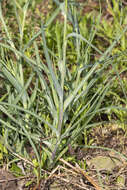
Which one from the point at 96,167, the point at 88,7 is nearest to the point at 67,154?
the point at 96,167

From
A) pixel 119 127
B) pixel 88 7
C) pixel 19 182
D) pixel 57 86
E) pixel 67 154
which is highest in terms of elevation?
pixel 88 7

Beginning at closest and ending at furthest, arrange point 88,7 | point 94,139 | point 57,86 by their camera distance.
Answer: point 57,86, point 94,139, point 88,7

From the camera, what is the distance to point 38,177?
1349 millimetres

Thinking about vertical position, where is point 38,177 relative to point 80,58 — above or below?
below

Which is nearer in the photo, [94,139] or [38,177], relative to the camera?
[38,177]

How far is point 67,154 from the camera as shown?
1543 millimetres

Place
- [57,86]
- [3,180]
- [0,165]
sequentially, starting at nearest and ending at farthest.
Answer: [57,86] < [3,180] < [0,165]

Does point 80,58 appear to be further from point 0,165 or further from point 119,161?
point 0,165

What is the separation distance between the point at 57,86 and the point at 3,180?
0.49 m

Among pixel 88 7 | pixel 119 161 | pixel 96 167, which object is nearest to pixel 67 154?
pixel 96 167

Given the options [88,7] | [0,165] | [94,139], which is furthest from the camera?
[88,7]

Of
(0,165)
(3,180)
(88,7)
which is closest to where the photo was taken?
(3,180)

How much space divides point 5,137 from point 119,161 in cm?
56

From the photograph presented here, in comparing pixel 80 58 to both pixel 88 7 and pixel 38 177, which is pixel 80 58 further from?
pixel 88 7
